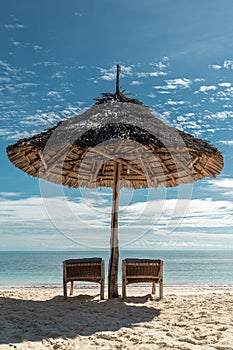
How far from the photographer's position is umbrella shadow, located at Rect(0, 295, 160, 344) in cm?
384

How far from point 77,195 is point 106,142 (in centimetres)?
303

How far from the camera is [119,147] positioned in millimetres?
6172

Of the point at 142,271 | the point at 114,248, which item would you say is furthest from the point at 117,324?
the point at 114,248

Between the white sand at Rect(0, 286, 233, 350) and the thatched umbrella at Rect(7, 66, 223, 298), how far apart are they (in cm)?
113

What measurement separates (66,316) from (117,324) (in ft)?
2.22

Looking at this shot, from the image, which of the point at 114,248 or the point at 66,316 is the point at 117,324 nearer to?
the point at 66,316

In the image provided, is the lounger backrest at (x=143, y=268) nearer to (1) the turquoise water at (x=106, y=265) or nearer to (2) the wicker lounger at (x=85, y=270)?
(2) the wicker lounger at (x=85, y=270)

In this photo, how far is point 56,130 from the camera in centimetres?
606

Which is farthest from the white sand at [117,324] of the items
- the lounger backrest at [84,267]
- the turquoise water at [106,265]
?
the turquoise water at [106,265]

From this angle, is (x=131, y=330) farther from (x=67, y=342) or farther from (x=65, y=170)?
(x=65, y=170)

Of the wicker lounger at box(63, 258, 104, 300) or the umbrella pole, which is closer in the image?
the wicker lounger at box(63, 258, 104, 300)

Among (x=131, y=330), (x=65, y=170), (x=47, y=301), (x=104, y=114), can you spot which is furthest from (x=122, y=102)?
(x=131, y=330)

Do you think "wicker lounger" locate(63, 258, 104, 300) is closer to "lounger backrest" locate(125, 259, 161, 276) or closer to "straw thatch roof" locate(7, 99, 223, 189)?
"lounger backrest" locate(125, 259, 161, 276)

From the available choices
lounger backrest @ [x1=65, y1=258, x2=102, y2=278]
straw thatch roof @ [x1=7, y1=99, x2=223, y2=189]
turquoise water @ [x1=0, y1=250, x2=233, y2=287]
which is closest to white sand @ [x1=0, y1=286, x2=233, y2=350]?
lounger backrest @ [x1=65, y1=258, x2=102, y2=278]
